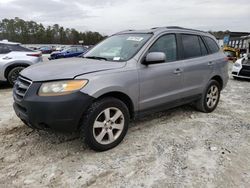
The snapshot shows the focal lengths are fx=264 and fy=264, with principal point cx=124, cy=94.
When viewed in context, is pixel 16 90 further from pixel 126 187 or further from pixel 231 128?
pixel 231 128

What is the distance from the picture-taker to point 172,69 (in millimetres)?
4289

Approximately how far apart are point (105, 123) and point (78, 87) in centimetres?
63

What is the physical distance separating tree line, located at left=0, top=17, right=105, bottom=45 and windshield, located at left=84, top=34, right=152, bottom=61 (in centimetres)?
6703

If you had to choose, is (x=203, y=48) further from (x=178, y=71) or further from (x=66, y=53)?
(x=66, y=53)

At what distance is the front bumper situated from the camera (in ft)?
10.2

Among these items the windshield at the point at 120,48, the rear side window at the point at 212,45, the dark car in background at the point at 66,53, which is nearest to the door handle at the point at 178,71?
the windshield at the point at 120,48

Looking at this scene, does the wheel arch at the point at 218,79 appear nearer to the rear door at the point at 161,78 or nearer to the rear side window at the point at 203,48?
the rear side window at the point at 203,48

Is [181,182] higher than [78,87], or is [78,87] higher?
[78,87]

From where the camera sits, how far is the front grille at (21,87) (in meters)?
3.35

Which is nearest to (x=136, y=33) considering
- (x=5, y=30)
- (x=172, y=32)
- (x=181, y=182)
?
(x=172, y=32)

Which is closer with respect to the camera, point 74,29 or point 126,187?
point 126,187

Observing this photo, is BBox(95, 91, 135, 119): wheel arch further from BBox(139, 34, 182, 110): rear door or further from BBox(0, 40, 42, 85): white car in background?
BBox(0, 40, 42, 85): white car in background

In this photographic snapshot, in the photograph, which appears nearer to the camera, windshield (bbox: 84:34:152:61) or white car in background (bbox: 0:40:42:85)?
windshield (bbox: 84:34:152:61)

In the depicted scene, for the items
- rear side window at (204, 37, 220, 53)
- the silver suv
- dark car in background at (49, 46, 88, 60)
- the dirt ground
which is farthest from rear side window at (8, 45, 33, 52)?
dark car in background at (49, 46, 88, 60)
